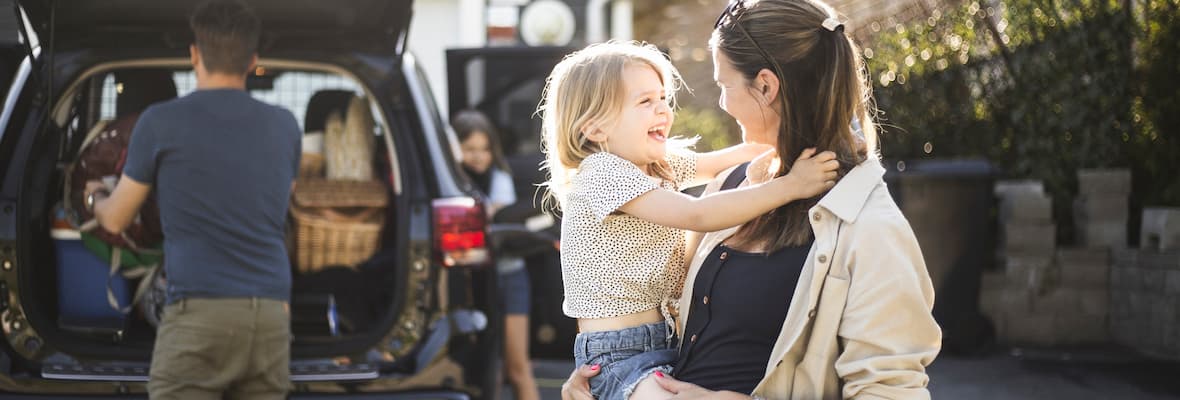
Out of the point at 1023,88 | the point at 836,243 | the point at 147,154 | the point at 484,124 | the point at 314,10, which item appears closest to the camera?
the point at 836,243

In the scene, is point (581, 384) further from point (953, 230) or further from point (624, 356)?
point (953, 230)

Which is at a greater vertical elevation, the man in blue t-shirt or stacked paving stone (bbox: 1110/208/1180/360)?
the man in blue t-shirt

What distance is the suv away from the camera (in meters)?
4.51

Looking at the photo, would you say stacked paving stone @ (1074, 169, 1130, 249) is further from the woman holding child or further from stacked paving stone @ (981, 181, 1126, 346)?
the woman holding child

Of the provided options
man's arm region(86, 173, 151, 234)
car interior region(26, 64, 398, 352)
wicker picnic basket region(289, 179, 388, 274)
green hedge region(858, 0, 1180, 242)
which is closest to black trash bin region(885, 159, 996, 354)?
green hedge region(858, 0, 1180, 242)

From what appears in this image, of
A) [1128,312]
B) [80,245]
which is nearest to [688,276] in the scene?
[80,245]

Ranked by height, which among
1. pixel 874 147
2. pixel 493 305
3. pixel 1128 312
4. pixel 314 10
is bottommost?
pixel 1128 312

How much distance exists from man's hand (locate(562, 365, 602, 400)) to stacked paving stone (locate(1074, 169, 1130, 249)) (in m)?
6.18

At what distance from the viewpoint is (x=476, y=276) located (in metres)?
4.76

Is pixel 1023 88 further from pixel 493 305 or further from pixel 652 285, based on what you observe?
pixel 652 285

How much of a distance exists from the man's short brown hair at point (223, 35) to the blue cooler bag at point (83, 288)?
0.92 metres

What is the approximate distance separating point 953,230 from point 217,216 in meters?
5.00

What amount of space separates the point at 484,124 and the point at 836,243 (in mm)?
5377

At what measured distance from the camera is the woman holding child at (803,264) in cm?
239
